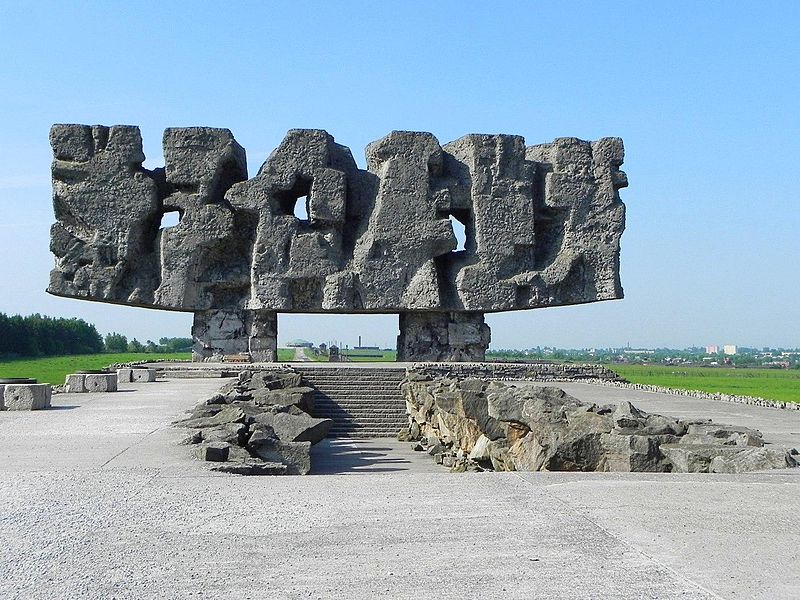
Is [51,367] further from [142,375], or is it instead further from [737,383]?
[737,383]

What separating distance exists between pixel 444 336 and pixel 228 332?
6.35 m

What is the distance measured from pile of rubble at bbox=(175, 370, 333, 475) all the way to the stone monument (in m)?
11.7

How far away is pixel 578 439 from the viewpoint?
762cm

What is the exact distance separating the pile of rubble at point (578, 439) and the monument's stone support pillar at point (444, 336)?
11024 mm

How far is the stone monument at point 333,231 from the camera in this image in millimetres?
24328

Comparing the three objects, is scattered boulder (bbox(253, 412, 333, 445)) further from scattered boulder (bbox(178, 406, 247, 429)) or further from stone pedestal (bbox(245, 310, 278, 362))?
stone pedestal (bbox(245, 310, 278, 362))

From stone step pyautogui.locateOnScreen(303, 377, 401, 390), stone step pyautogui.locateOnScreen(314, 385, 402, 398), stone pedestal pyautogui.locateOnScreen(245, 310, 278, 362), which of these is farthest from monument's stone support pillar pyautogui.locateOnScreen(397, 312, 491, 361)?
stone step pyautogui.locateOnScreen(314, 385, 402, 398)

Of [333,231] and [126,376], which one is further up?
[333,231]

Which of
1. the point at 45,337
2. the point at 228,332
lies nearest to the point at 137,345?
the point at 45,337

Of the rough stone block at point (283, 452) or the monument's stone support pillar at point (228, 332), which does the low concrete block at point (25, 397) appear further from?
the monument's stone support pillar at point (228, 332)

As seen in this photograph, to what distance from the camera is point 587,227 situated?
82.1 ft

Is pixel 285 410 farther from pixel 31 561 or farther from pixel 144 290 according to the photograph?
pixel 144 290

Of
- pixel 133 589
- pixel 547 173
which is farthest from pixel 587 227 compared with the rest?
pixel 133 589

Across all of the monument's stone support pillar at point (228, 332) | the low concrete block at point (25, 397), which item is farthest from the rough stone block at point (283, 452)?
the monument's stone support pillar at point (228, 332)
